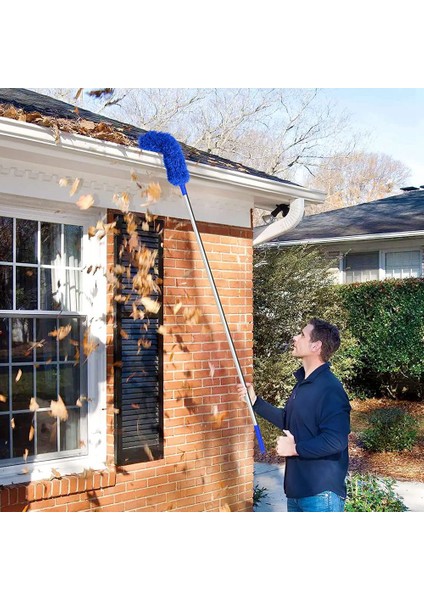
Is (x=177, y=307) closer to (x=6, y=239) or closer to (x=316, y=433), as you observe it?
(x=6, y=239)

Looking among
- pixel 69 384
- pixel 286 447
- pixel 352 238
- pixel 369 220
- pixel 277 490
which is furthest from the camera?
pixel 369 220

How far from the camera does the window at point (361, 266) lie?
12.1m

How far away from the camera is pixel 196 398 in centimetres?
505

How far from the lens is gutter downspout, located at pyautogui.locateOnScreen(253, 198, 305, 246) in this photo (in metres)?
5.36

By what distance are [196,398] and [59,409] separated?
1058 millimetres

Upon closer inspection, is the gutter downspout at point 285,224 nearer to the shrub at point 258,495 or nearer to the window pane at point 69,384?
the window pane at point 69,384

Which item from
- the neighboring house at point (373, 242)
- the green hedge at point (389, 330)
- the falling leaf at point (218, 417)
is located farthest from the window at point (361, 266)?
the falling leaf at point (218, 417)

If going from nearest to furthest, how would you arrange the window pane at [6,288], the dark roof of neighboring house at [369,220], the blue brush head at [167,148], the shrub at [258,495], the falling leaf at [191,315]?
the window pane at [6,288] < the blue brush head at [167,148] < the falling leaf at [191,315] < the shrub at [258,495] < the dark roof of neighboring house at [369,220]

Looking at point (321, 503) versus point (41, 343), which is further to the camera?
point (41, 343)

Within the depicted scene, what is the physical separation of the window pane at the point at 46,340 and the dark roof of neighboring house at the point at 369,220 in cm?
805

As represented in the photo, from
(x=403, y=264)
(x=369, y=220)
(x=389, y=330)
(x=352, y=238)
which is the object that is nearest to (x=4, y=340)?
(x=389, y=330)
